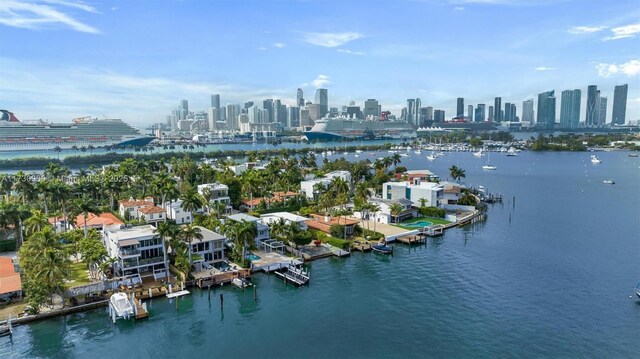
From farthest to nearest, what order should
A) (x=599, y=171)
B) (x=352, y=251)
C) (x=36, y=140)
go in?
(x=36, y=140), (x=599, y=171), (x=352, y=251)

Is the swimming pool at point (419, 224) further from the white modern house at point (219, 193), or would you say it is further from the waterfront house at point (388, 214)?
the white modern house at point (219, 193)

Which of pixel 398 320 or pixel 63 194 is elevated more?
pixel 63 194

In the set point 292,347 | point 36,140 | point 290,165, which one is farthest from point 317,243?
point 36,140

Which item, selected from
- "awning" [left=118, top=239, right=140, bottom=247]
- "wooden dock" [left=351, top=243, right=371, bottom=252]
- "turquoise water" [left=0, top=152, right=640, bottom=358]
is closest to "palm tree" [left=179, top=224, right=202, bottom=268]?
"awning" [left=118, top=239, right=140, bottom=247]

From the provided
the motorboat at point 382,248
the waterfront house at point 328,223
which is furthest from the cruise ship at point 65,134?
the motorboat at point 382,248

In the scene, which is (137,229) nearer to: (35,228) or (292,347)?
(35,228)

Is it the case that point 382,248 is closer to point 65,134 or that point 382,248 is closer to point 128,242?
point 128,242

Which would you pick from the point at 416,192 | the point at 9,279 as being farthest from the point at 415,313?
the point at 416,192
